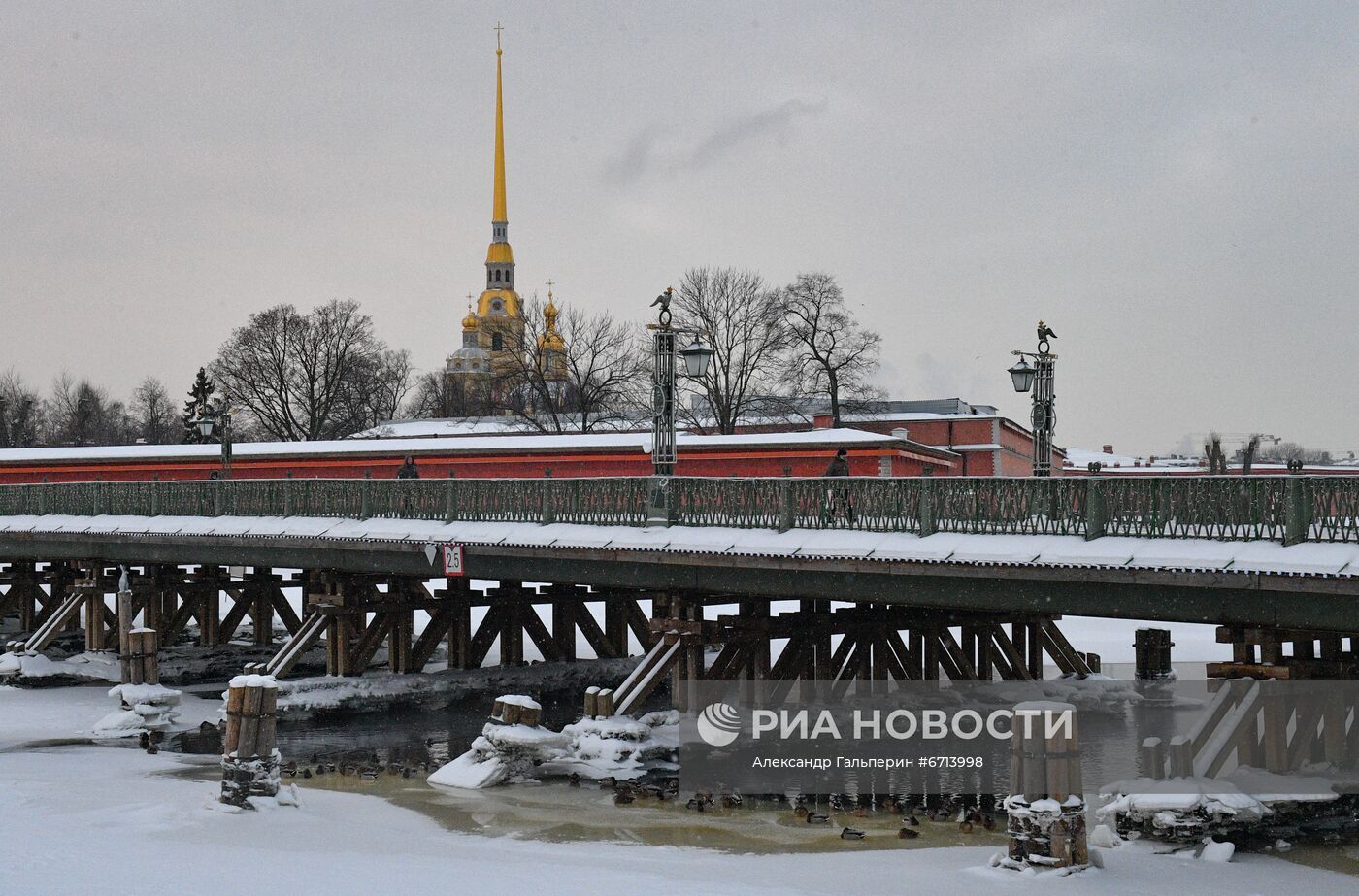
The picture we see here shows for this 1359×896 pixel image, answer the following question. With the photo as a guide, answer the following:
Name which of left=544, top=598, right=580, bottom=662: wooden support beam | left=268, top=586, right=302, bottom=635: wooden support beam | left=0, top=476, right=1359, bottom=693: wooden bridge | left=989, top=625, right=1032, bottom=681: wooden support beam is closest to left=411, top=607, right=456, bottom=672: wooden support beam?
left=0, top=476, right=1359, bottom=693: wooden bridge

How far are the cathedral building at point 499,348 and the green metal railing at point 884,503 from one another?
37796 millimetres

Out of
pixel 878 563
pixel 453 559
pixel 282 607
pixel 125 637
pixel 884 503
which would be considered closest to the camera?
pixel 878 563

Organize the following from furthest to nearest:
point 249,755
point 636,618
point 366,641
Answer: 1. point 636,618
2. point 366,641
3. point 249,755

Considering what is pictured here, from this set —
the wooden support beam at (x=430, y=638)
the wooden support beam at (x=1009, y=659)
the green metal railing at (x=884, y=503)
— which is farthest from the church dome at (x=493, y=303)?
the wooden support beam at (x=1009, y=659)

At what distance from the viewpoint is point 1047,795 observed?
12281 millimetres

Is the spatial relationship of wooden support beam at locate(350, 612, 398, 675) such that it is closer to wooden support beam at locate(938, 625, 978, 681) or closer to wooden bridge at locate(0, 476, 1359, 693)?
wooden bridge at locate(0, 476, 1359, 693)

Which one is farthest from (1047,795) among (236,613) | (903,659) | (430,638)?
(236,613)

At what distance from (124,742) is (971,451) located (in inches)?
1416

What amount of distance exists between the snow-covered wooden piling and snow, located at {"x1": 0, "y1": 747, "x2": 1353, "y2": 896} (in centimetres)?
22

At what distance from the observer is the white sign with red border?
2162cm

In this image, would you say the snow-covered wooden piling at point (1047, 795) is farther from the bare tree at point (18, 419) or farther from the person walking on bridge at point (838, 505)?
the bare tree at point (18, 419)

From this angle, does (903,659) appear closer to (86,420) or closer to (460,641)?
(460,641)

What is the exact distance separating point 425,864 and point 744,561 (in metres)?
6.51

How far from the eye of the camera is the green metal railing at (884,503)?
13570mm
